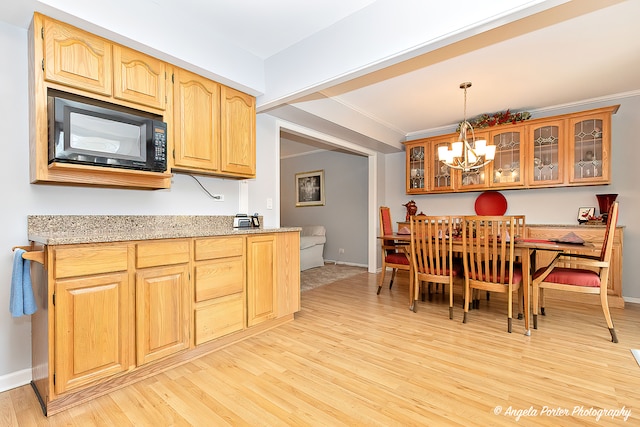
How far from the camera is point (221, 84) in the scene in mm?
2670

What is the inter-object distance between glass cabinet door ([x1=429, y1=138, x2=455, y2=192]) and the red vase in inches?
66.5

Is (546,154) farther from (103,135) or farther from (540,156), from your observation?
(103,135)

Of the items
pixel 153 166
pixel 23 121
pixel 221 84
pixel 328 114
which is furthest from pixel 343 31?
pixel 23 121

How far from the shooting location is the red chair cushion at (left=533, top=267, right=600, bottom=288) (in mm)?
2488

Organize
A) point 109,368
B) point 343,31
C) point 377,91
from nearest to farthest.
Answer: point 109,368, point 343,31, point 377,91

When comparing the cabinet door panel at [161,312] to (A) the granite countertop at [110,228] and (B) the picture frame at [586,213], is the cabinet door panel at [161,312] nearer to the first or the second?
(A) the granite countertop at [110,228]

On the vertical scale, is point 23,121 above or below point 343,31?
below

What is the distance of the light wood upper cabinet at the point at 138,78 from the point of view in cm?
205

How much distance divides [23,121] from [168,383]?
1.84 metres

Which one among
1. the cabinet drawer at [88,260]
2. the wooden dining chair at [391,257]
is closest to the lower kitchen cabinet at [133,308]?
the cabinet drawer at [88,260]

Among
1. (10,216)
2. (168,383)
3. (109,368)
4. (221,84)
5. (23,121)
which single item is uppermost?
(221,84)

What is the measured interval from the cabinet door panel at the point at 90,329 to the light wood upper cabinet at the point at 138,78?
1.22 meters

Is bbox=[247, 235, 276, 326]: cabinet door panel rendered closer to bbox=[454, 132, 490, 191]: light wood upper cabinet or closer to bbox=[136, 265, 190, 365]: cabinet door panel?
bbox=[136, 265, 190, 365]: cabinet door panel

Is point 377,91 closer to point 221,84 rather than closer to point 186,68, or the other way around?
point 221,84
